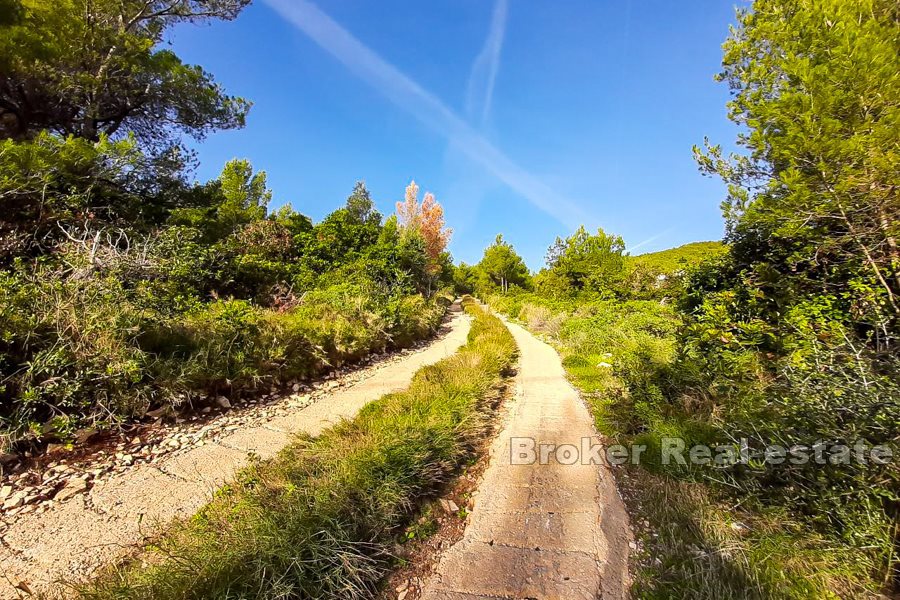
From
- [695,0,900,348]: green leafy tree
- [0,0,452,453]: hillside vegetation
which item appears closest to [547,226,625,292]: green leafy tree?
[0,0,452,453]: hillside vegetation

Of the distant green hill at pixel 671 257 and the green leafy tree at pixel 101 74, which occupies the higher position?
the green leafy tree at pixel 101 74

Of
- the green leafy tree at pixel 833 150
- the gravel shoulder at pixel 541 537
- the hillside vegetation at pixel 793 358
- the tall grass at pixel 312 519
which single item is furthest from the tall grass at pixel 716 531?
the tall grass at pixel 312 519

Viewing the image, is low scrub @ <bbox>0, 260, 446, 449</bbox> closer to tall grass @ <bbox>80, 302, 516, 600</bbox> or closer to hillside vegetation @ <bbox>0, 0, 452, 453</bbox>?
hillside vegetation @ <bbox>0, 0, 452, 453</bbox>

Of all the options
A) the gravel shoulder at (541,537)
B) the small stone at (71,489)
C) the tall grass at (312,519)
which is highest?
the tall grass at (312,519)

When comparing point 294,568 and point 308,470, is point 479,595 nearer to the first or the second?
point 294,568

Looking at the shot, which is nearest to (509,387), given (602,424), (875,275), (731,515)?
(602,424)

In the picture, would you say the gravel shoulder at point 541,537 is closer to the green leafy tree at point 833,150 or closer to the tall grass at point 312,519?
the tall grass at point 312,519

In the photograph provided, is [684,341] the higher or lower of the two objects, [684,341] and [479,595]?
the higher

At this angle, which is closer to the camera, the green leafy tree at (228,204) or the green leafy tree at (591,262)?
the green leafy tree at (228,204)

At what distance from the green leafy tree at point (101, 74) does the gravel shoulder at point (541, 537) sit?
1091cm

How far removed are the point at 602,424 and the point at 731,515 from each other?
5.92ft

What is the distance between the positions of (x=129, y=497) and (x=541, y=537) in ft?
10.8

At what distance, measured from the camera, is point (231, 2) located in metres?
8.82

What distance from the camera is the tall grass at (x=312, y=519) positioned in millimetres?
1554
